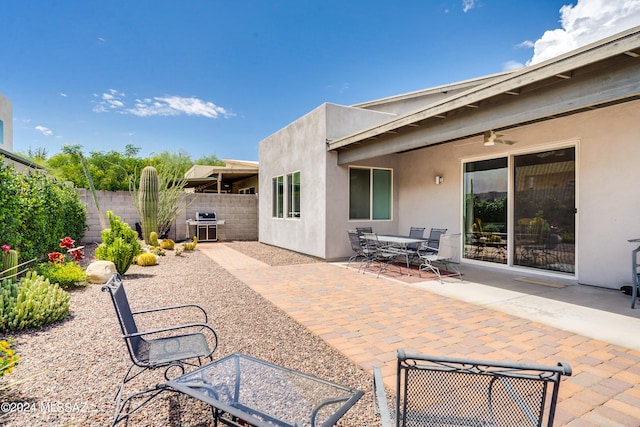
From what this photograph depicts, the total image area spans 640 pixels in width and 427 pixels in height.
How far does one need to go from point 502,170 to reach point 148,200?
425 inches

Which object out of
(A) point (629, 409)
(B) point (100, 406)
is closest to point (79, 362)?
(B) point (100, 406)

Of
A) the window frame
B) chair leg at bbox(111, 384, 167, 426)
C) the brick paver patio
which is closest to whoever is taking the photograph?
chair leg at bbox(111, 384, 167, 426)

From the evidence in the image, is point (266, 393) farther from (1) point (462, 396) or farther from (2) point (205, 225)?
(2) point (205, 225)

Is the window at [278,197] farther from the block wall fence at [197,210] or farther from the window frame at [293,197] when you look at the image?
the block wall fence at [197,210]

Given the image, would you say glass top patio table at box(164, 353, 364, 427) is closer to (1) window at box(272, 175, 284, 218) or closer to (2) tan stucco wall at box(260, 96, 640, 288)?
(2) tan stucco wall at box(260, 96, 640, 288)

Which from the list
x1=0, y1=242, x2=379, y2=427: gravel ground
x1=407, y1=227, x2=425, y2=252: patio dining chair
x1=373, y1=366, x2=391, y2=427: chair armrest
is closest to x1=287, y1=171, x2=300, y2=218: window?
x1=407, y1=227, x2=425, y2=252: patio dining chair

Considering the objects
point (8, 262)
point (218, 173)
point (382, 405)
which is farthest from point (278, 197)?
point (382, 405)

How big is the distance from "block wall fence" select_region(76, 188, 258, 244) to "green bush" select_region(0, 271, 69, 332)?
359 inches

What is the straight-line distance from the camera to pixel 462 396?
1.53 m

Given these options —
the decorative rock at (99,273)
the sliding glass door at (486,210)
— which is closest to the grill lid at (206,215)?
the decorative rock at (99,273)

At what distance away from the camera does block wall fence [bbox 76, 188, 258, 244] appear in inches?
475

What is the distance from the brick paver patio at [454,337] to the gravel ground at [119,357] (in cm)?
31

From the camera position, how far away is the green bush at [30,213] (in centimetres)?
448

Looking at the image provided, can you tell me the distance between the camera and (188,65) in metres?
16.9
